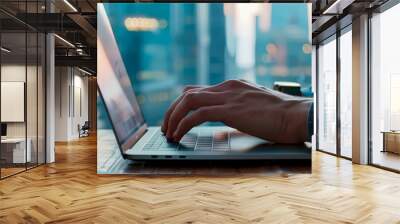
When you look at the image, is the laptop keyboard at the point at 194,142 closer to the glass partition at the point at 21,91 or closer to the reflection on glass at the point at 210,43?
the reflection on glass at the point at 210,43

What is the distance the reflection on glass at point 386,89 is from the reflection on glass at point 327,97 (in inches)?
79.5

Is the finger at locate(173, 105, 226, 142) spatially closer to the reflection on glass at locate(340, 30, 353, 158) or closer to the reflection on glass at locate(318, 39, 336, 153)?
the reflection on glass at locate(340, 30, 353, 158)

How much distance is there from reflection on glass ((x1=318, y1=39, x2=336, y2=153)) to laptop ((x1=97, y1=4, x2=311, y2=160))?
398cm

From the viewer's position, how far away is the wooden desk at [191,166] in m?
6.22

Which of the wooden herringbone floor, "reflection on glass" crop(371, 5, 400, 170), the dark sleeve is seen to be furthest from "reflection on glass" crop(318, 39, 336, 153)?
the dark sleeve

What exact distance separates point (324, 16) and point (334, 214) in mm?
4892

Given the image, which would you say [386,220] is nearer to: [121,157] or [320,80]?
[121,157]

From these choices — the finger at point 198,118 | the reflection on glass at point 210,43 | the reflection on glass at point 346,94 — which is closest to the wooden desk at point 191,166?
the finger at point 198,118

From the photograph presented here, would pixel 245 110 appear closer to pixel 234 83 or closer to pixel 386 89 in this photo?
pixel 234 83

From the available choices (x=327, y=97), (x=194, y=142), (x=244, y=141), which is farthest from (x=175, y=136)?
(x=327, y=97)

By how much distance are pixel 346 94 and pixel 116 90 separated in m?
5.40

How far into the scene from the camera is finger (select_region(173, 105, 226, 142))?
609 centimetres

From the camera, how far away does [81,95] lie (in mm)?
17938

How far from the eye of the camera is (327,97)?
10258mm
